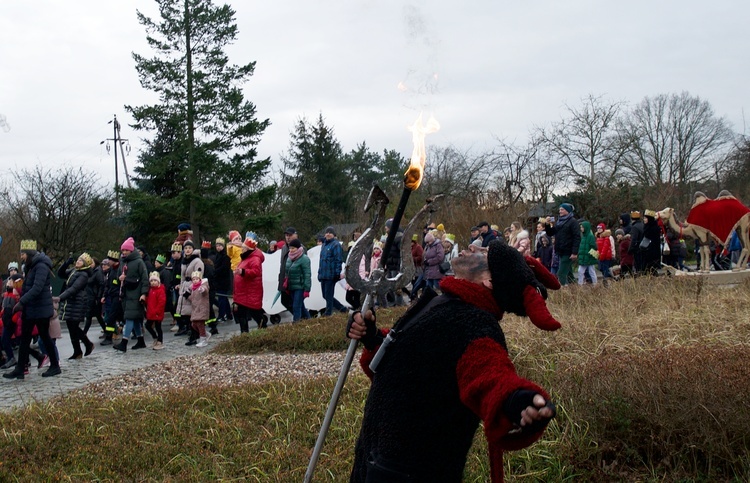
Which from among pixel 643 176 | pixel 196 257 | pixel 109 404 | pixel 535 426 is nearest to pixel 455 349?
pixel 535 426

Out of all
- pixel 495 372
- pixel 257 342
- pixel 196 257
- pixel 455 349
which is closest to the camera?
pixel 495 372

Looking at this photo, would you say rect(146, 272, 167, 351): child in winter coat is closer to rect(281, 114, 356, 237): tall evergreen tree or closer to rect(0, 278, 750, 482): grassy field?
rect(0, 278, 750, 482): grassy field

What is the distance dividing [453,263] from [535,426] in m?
0.98

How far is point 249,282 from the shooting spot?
12258 mm

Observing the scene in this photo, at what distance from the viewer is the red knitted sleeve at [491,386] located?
2.42m

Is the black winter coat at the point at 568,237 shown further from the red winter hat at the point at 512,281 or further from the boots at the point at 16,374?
the red winter hat at the point at 512,281

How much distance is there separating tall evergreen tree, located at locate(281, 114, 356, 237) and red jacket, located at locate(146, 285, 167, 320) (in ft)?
83.4

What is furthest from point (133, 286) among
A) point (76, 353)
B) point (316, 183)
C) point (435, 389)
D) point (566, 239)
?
point (316, 183)

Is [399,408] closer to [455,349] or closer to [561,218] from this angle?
[455,349]

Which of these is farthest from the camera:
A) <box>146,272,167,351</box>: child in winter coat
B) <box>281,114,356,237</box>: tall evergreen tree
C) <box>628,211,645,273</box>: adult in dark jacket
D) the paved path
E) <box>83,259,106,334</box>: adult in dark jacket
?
<box>281,114,356,237</box>: tall evergreen tree

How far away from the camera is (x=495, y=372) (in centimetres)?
255

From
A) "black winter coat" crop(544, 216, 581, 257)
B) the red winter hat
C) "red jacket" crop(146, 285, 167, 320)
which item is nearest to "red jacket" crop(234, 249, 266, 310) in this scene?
"red jacket" crop(146, 285, 167, 320)

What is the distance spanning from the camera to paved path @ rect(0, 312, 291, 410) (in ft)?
28.7

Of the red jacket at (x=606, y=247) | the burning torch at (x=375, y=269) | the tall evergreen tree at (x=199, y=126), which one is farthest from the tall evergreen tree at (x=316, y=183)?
the burning torch at (x=375, y=269)
